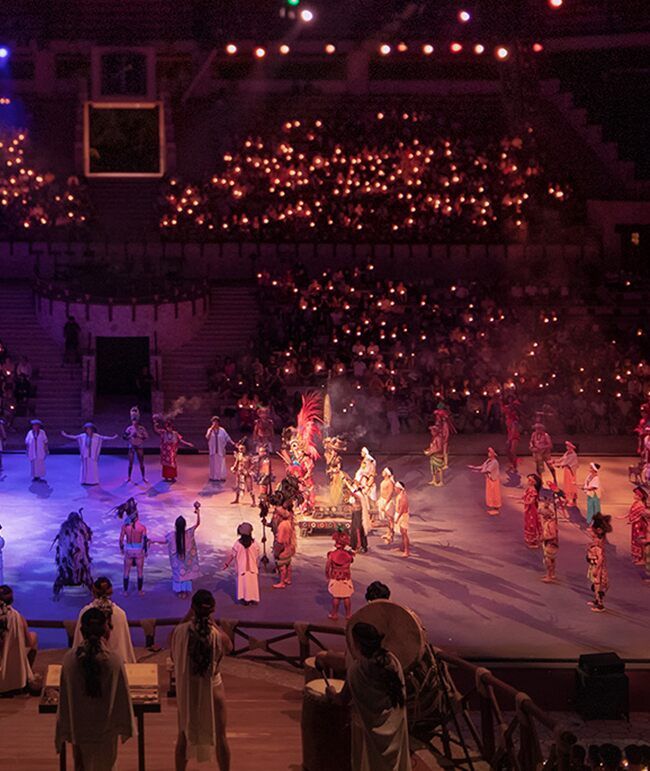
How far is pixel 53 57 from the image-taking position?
38.5 m

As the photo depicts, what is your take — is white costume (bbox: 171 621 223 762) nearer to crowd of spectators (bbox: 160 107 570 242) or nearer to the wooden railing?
the wooden railing

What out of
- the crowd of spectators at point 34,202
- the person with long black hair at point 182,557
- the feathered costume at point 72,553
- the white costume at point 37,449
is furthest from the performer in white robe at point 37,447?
the crowd of spectators at point 34,202

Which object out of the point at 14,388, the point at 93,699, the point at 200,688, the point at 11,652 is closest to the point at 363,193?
the point at 14,388

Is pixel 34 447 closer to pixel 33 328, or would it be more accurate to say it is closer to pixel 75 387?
pixel 75 387

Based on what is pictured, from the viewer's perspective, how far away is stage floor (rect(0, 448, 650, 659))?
15492 millimetres

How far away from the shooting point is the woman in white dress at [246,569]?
623 inches

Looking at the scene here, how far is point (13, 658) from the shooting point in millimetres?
11703

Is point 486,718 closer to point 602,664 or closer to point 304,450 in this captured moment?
point 602,664

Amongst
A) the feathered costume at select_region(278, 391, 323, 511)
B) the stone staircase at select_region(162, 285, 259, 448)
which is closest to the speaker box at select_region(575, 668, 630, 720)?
the feathered costume at select_region(278, 391, 323, 511)

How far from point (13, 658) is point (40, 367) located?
18.2 m

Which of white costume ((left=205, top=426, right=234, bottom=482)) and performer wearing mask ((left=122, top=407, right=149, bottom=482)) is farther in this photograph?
performer wearing mask ((left=122, top=407, right=149, bottom=482))

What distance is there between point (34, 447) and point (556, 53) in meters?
23.3

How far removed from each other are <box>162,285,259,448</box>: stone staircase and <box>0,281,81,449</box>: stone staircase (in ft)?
Result: 7.10

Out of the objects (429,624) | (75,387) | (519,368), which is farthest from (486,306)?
(429,624)
